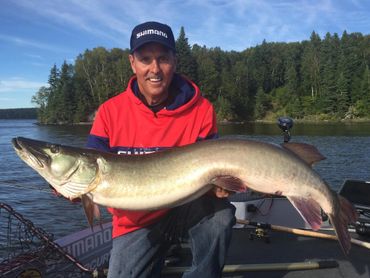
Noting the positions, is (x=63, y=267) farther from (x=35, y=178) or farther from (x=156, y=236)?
(x=35, y=178)

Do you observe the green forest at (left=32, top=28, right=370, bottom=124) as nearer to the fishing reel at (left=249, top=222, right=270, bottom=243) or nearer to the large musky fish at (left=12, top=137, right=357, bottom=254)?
the fishing reel at (left=249, top=222, right=270, bottom=243)

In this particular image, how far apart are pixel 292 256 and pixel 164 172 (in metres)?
3.05

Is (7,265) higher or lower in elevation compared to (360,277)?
higher

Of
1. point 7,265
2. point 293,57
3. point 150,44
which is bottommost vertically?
point 7,265

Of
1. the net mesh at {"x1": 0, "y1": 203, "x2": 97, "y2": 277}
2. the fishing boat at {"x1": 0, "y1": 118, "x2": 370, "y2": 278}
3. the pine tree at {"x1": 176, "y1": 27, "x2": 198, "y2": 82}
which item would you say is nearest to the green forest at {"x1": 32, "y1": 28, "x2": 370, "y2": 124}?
the pine tree at {"x1": 176, "y1": 27, "x2": 198, "y2": 82}

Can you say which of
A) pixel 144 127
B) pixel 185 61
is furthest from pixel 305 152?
pixel 185 61

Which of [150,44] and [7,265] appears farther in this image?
[7,265]

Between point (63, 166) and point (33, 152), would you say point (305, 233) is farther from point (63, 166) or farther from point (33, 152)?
point (33, 152)

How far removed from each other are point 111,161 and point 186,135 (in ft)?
2.77

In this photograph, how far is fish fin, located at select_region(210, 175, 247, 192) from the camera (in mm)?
3188

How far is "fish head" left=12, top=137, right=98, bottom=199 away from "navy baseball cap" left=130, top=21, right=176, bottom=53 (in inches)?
46.9

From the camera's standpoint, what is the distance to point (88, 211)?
10.3 ft

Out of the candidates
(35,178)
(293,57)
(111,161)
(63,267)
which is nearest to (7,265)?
(63,267)

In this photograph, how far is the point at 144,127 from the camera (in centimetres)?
375
